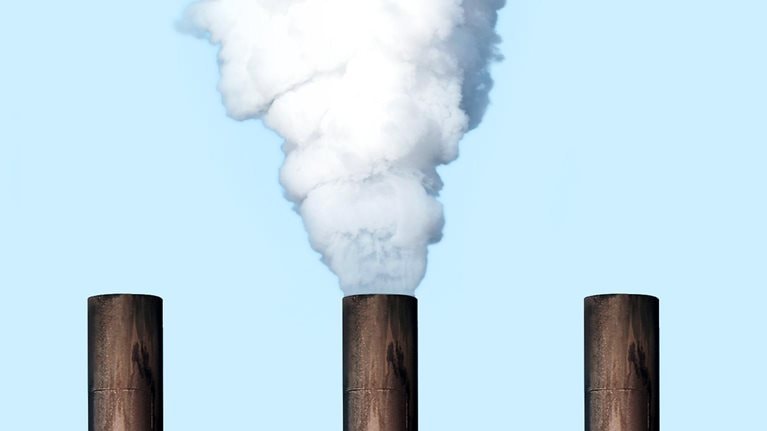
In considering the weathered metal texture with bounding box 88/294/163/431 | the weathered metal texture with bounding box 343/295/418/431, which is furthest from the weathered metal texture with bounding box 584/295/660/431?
the weathered metal texture with bounding box 88/294/163/431

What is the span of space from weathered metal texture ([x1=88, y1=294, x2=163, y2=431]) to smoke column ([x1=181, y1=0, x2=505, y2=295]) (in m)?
6.27

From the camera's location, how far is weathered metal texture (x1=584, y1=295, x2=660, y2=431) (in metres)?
58.3

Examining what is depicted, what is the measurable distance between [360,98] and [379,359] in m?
9.05

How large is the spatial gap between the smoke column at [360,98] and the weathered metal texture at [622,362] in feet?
21.2

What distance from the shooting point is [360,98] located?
66.6 meters

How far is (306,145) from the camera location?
2621 inches

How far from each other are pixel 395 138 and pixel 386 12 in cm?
256

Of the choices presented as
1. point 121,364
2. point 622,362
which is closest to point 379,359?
point 622,362

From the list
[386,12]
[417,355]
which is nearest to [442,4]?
[386,12]

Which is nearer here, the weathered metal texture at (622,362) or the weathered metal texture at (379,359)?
the weathered metal texture at (622,362)

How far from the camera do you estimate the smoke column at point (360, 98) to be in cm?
6506

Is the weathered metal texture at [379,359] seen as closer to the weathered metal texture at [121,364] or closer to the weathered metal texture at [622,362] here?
the weathered metal texture at [622,362]

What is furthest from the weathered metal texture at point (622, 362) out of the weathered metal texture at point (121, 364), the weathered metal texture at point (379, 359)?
A: the weathered metal texture at point (121, 364)

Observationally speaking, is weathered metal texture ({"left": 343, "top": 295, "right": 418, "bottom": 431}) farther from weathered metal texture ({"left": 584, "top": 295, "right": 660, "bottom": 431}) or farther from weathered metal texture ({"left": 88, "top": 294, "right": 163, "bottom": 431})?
weathered metal texture ({"left": 88, "top": 294, "right": 163, "bottom": 431})
